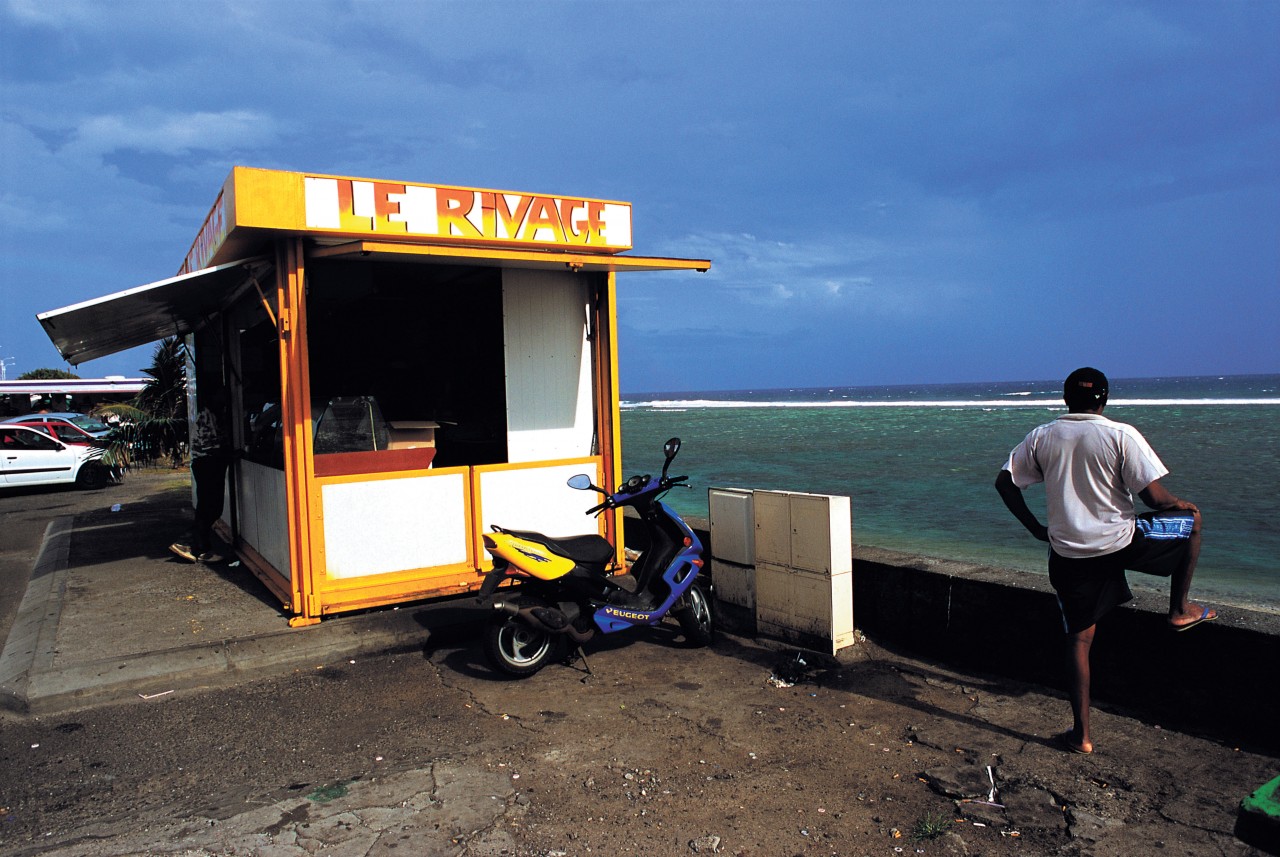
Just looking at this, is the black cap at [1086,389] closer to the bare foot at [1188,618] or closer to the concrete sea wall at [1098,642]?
the bare foot at [1188,618]

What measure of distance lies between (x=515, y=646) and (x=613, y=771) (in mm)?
1515

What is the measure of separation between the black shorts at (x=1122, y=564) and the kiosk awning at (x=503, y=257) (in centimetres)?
429

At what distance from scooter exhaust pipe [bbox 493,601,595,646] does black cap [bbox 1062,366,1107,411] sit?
316cm

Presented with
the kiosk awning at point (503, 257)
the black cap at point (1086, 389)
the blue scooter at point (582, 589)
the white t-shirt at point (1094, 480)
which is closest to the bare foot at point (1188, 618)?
the white t-shirt at point (1094, 480)

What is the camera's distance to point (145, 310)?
780 centimetres

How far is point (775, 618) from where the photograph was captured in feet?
20.2

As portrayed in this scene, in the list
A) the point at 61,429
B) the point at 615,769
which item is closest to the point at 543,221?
the point at 615,769

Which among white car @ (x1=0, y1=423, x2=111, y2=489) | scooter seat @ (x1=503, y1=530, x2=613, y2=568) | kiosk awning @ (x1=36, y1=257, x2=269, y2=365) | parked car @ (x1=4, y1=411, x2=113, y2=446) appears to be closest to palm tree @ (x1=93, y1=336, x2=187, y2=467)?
parked car @ (x1=4, y1=411, x2=113, y2=446)

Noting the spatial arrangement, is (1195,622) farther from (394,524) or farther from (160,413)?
(160,413)

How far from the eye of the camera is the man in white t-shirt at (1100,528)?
4.08 meters

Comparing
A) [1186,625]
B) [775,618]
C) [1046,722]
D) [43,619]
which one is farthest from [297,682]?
[1186,625]

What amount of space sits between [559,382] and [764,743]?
4.16 metres

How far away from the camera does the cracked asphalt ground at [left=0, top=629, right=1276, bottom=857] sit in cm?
349

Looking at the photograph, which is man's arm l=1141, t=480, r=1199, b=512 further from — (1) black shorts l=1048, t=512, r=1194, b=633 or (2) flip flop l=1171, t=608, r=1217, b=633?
(2) flip flop l=1171, t=608, r=1217, b=633
